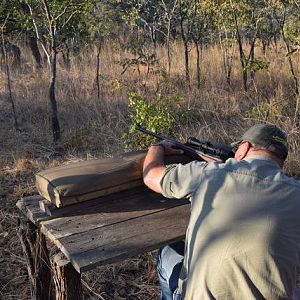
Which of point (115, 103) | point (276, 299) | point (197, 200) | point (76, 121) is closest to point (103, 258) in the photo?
point (197, 200)

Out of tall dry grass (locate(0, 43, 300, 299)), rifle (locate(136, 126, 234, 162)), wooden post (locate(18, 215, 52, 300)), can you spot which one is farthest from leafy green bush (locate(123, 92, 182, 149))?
wooden post (locate(18, 215, 52, 300))

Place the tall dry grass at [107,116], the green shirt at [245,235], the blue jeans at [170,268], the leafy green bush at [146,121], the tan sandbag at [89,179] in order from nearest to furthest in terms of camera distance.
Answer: the green shirt at [245,235] → the tan sandbag at [89,179] → the blue jeans at [170,268] → the tall dry grass at [107,116] → the leafy green bush at [146,121]

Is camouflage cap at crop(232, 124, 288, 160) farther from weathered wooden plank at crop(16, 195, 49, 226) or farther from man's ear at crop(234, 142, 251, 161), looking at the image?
weathered wooden plank at crop(16, 195, 49, 226)

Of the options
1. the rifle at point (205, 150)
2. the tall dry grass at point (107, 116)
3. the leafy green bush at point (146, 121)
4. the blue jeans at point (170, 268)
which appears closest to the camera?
the blue jeans at point (170, 268)

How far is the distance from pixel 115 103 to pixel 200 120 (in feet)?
5.60

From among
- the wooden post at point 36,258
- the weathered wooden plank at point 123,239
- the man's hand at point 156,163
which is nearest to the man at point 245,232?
the weathered wooden plank at point 123,239

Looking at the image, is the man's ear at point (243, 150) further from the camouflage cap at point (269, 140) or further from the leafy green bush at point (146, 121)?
the leafy green bush at point (146, 121)

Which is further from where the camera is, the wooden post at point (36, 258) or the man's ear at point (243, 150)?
the wooden post at point (36, 258)

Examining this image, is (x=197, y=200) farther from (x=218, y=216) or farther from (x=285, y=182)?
(x=285, y=182)

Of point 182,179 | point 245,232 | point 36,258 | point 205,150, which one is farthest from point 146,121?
point 245,232

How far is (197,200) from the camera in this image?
1.71 metres

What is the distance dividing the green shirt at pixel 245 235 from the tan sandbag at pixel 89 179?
545mm

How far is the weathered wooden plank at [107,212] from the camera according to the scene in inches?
74.2

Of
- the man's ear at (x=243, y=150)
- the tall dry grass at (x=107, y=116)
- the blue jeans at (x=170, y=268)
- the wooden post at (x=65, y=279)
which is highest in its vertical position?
the man's ear at (x=243, y=150)
